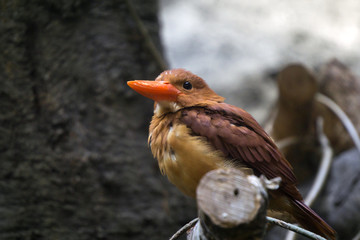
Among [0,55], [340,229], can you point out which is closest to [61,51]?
[0,55]

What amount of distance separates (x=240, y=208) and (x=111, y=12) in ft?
6.75

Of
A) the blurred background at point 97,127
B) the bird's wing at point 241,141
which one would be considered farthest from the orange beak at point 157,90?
the blurred background at point 97,127

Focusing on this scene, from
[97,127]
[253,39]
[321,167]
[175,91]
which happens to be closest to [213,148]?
[175,91]

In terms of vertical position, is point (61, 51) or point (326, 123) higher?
point (61, 51)

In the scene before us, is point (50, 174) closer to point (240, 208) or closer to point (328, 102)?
point (240, 208)

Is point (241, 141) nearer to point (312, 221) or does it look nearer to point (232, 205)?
point (312, 221)

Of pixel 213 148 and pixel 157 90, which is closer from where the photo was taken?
pixel 213 148

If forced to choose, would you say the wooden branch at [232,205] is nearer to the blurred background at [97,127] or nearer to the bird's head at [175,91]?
the bird's head at [175,91]

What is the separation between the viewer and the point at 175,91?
173 centimetres

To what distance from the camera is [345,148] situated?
3.23m

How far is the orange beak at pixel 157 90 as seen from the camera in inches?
63.5

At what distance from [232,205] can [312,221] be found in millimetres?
776

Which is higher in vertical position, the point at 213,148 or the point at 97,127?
the point at 213,148

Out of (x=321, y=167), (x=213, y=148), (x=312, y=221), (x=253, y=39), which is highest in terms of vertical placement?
(x=253, y=39)
